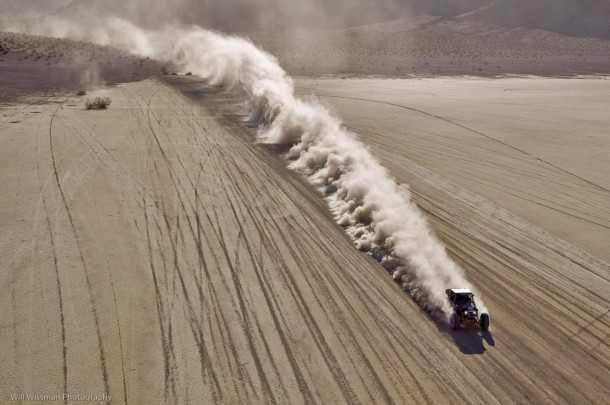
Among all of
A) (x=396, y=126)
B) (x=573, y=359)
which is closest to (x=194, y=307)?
(x=573, y=359)

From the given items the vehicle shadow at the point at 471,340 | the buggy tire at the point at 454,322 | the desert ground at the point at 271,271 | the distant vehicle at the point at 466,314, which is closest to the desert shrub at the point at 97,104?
the desert ground at the point at 271,271

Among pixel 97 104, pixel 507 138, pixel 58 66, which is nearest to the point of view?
pixel 507 138

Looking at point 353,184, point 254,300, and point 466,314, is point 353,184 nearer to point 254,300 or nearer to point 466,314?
point 254,300

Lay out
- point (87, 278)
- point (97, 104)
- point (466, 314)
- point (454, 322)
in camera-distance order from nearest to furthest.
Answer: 1. point (466, 314)
2. point (454, 322)
3. point (87, 278)
4. point (97, 104)

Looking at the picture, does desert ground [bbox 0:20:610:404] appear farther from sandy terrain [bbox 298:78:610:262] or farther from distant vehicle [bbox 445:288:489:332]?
distant vehicle [bbox 445:288:489:332]

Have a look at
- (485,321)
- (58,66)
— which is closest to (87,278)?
(485,321)

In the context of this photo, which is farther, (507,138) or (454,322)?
(507,138)

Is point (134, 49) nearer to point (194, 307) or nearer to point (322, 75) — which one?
point (322, 75)

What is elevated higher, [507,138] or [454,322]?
[507,138]
